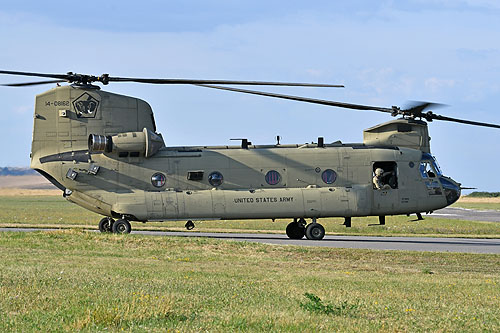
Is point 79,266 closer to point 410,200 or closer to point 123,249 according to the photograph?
point 123,249

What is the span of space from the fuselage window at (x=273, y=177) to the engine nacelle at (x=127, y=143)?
4.94 meters

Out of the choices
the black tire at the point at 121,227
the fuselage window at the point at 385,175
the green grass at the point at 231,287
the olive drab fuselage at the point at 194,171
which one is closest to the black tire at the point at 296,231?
the olive drab fuselage at the point at 194,171

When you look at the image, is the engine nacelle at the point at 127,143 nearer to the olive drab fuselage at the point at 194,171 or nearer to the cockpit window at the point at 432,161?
the olive drab fuselage at the point at 194,171

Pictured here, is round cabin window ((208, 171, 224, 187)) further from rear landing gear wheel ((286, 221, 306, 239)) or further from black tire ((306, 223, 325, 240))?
black tire ((306, 223, 325, 240))

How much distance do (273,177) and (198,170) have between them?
3.22 m

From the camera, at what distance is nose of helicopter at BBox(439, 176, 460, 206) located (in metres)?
31.2

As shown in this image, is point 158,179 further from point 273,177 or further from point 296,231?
point 296,231

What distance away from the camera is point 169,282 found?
14.7m

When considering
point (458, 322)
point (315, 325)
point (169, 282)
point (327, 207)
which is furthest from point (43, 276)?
point (327, 207)

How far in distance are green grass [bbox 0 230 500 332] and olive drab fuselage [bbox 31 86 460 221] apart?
409cm

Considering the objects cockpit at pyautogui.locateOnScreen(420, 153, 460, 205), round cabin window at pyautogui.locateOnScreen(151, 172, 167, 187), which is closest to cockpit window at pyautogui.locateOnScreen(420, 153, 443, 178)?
cockpit at pyautogui.locateOnScreen(420, 153, 460, 205)

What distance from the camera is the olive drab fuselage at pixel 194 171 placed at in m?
28.6

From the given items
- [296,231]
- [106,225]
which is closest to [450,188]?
[296,231]

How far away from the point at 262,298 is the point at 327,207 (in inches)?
682
